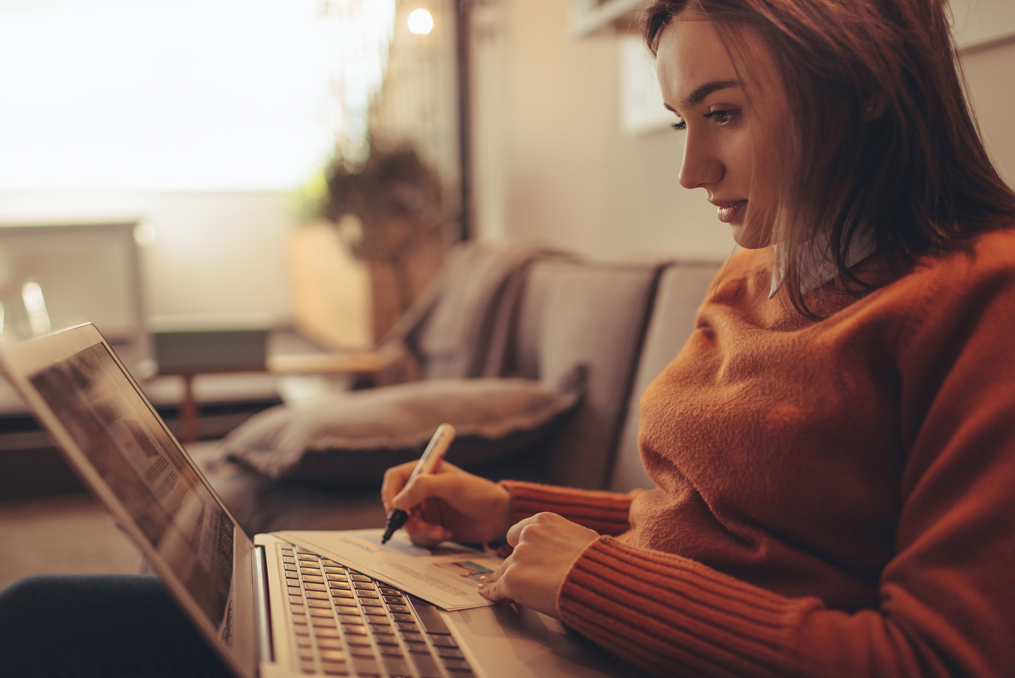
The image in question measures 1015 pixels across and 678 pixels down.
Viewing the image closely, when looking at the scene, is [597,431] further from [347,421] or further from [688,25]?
[688,25]

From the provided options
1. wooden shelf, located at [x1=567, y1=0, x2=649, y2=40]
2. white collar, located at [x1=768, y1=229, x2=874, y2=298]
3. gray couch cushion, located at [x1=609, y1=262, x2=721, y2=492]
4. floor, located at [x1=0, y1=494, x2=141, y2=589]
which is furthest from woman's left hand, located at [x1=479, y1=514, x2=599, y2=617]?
floor, located at [x1=0, y1=494, x2=141, y2=589]

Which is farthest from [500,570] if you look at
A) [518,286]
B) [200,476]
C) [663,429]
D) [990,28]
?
[518,286]

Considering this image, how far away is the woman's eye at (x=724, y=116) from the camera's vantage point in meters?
0.61

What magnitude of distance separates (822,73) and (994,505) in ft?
1.02

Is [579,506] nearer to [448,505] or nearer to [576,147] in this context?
[448,505]

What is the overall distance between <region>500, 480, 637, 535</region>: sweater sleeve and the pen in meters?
0.09

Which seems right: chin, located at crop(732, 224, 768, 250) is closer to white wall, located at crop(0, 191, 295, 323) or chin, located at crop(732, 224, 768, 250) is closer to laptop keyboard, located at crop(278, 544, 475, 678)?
laptop keyboard, located at crop(278, 544, 475, 678)

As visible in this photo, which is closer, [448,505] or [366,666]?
[366,666]

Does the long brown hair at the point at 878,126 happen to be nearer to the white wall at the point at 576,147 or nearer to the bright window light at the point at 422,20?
the white wall at the point at 576,147

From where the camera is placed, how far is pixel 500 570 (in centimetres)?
62

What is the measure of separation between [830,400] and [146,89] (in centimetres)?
537

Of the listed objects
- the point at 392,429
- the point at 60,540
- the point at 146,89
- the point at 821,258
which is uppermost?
the point at 146,89

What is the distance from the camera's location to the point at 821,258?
589 mm

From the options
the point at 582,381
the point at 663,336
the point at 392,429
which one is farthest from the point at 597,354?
the point at 392,429
